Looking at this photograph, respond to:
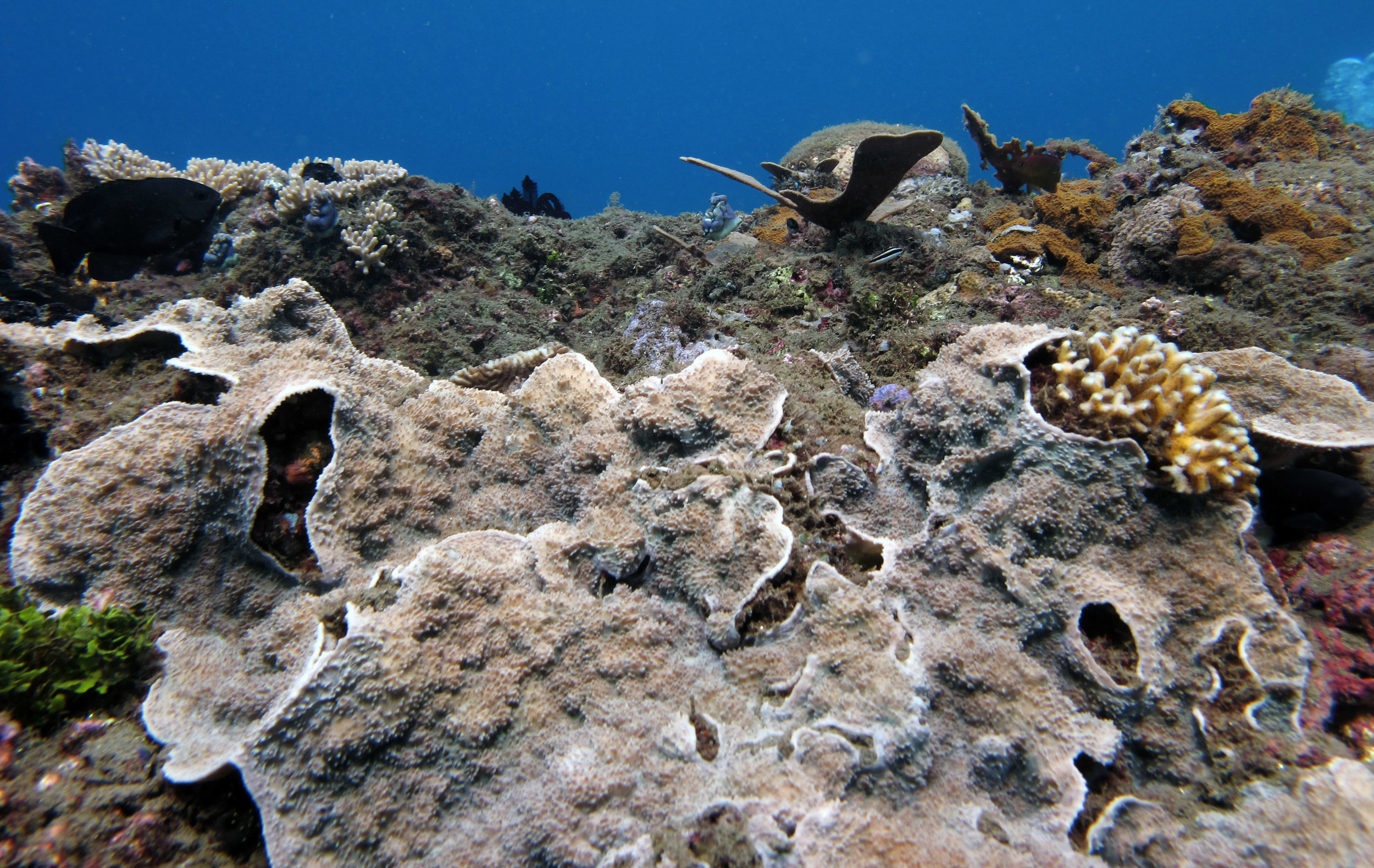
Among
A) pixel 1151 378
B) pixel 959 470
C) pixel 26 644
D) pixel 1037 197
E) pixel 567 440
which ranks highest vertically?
pixel 1037 197

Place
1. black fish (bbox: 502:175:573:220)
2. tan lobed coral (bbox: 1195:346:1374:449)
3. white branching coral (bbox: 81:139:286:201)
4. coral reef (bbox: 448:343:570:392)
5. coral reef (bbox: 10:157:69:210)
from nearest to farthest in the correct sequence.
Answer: tan lobed coral (bbox: 1195:346:1374:449)
coral reef (bbox: 448:343:570:392)
coral reef (bbox: 10:157:69:210)
white branching coral (bbox: 81:139:286:201)
black fish (bbox: 502:175:573:220)

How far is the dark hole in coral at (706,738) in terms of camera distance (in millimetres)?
2334

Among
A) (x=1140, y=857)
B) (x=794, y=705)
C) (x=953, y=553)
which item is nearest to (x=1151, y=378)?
(x=953, y=553)

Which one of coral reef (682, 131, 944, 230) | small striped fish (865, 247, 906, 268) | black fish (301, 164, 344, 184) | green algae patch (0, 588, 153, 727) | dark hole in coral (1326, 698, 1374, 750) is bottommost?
green algae patch (0, 588, 153, 727)

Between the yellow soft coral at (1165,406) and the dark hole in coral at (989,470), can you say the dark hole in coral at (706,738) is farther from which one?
the yellow soft coral at (1165,406)

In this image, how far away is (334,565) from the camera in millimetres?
2834

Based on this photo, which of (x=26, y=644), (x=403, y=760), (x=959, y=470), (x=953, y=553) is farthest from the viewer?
(x=959, y=470)

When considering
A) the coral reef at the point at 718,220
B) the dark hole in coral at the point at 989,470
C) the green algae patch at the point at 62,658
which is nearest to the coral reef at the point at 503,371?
the green algae patch at the point at 62,658

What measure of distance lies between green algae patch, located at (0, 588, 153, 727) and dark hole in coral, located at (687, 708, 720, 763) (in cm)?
262

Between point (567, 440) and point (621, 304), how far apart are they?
12.7 ft

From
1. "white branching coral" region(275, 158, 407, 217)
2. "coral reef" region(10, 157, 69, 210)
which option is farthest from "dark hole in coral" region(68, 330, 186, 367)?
"coral reef" region(10, 157, 69, 210)

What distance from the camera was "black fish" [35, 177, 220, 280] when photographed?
5.60 meters

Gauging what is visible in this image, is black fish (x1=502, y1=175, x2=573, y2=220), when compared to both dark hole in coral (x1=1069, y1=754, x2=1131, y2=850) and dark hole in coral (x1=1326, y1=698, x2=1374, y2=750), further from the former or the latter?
dark hole in coral (x1=1326, y1=698, x2=1374, y2=750)

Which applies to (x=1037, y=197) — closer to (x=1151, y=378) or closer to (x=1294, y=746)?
(x=1151, y=378)
